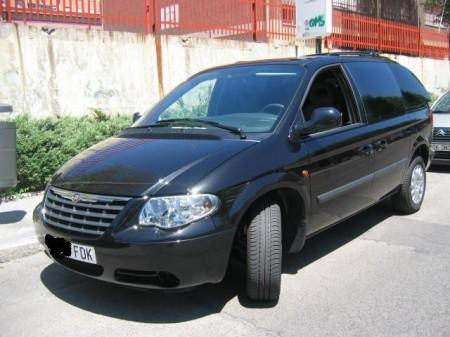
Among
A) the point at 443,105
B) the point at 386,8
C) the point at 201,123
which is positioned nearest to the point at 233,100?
the point at 201,123

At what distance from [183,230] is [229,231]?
12.3 inches

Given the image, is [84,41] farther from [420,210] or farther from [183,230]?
[183,230]

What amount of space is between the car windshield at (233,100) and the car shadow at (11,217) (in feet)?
6.99

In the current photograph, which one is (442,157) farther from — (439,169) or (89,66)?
(89,66)

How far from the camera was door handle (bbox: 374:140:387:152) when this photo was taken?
5.15 meters

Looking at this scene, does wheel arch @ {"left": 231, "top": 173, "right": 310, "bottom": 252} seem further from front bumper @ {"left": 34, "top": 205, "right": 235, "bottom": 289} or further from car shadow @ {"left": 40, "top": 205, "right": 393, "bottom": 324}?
car shadow @ {"left": 40, "top": 205, "right": 393, "bottom": 324}

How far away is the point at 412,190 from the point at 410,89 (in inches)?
46.8

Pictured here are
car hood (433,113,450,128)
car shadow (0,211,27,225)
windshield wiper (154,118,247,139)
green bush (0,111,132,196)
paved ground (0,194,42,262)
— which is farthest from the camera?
car hood (433,113,450,128)

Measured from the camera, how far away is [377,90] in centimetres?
545

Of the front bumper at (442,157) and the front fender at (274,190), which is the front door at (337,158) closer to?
the front fender at (274,190)

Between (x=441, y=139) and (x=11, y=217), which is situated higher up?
(x=441, y=139)

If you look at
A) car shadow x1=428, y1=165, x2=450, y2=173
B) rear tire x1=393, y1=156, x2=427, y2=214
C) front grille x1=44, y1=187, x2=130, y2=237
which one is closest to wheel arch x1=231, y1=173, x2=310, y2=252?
front grille x1=44, y1=187, x2=130, y2=237

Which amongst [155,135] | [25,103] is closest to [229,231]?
[155,135]

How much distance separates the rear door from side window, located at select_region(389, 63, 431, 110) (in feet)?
0.46
